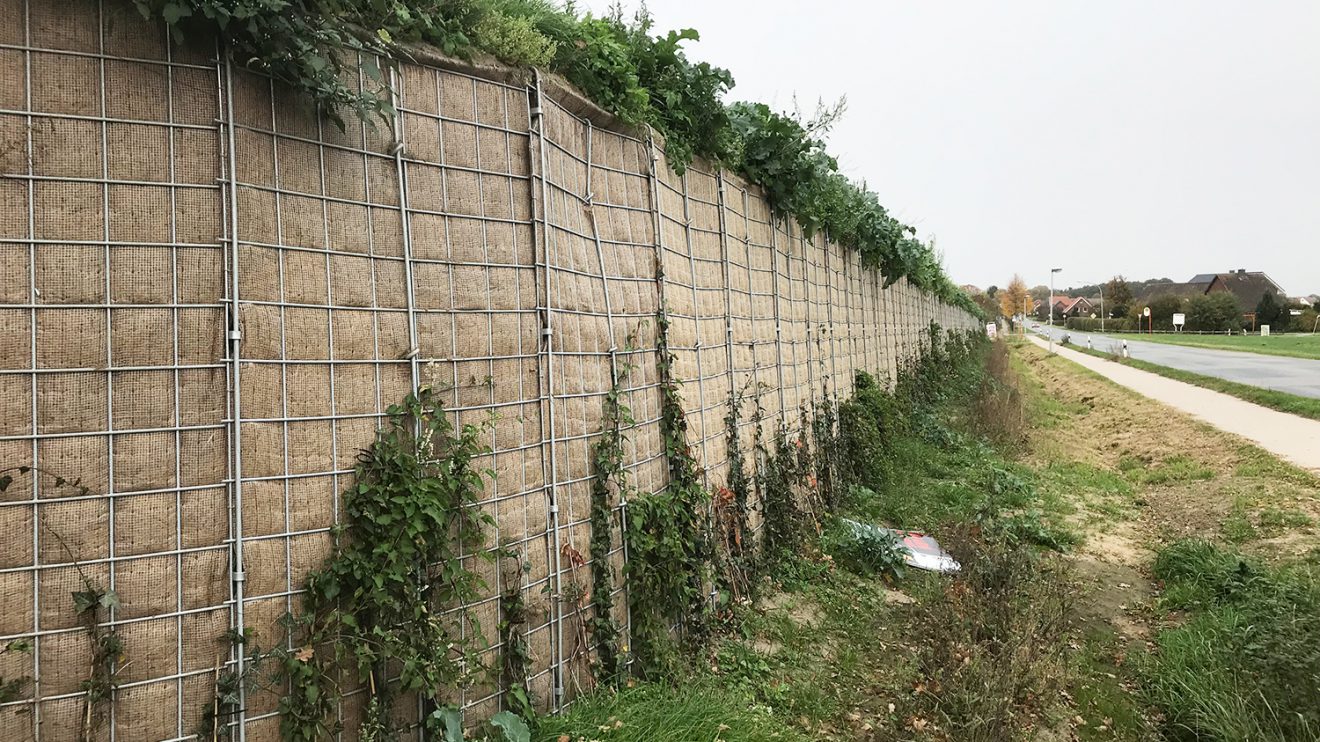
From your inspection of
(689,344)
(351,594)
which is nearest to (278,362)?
(351,594)

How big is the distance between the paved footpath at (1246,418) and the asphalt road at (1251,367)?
1.31 metres

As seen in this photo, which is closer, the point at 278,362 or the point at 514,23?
the point at 278,362

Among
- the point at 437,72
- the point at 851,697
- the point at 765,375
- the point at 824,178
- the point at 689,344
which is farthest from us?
the point at 824,178

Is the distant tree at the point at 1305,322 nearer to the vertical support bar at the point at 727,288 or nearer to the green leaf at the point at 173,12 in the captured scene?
the vertical support bar at the point at 727,288

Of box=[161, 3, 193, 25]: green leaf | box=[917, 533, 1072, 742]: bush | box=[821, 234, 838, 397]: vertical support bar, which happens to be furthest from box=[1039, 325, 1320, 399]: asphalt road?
box=[161, 3, 193, 25]: green leaf

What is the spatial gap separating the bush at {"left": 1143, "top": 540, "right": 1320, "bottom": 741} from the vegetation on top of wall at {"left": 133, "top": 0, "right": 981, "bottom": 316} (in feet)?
15.1

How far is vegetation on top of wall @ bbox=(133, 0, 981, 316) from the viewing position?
93.7 inches

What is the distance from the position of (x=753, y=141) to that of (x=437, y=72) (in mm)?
3803

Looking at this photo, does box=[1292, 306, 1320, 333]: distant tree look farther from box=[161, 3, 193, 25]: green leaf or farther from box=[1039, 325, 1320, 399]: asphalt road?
box=[161, 3, 193, 25]: green leaf

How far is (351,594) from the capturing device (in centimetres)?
256

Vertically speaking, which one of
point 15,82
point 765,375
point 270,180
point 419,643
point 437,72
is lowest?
point 419,643

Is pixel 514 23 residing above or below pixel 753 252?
above

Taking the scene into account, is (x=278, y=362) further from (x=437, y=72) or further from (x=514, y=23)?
(x=514, y=23)

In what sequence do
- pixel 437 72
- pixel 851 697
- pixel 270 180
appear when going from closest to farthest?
pixel 270 180 → pixel 437 72 → pixel 851 697
